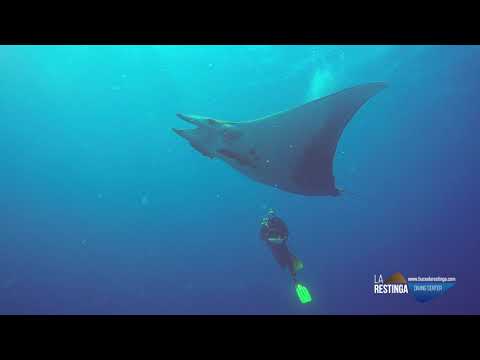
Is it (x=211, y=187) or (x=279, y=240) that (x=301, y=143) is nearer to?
(x=279, y=240)

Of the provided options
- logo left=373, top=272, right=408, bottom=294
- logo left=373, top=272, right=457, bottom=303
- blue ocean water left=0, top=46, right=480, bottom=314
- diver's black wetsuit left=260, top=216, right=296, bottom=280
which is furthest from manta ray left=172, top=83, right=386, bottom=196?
blue ocean water left=0, top=46, right=480, bottom=314

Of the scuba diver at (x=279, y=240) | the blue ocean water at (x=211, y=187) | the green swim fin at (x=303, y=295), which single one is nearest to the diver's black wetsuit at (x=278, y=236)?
the scuba diver at (x=279, y=240)

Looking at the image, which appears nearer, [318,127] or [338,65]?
[318,127]

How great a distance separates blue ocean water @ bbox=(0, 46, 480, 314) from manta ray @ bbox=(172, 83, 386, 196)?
7.25m

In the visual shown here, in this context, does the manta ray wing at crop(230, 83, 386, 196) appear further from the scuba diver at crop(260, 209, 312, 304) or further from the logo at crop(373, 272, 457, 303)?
the logo at crop(373, 272, 457, 303)

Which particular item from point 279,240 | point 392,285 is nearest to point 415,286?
point 392,285

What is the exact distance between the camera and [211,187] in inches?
752

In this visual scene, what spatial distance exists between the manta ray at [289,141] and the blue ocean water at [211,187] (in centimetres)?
725

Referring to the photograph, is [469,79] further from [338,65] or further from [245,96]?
[245,96]
